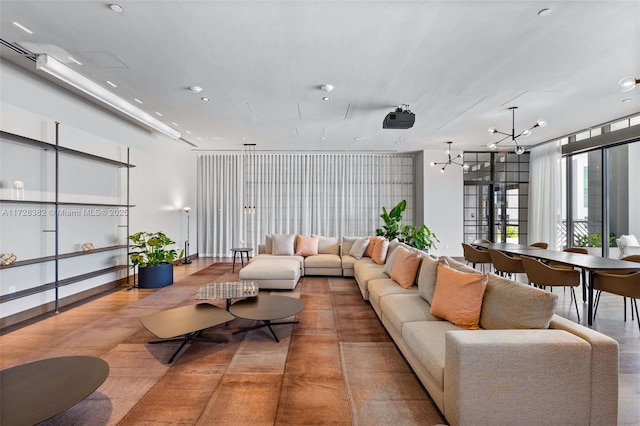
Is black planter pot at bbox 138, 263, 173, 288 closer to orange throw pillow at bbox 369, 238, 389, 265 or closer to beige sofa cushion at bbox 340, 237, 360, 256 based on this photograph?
beige sofa cushion at bbox 340, 237, 360, 256

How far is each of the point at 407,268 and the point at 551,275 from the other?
1.93 m

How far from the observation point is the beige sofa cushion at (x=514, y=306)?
1.78 m

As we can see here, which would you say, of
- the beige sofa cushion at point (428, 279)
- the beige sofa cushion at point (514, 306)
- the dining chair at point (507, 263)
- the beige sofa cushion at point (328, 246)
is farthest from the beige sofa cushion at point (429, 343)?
the beige sofa cushion at point (328, 246)

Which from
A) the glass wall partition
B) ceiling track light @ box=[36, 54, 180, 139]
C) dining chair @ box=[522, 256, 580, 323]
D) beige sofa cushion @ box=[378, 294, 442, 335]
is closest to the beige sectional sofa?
beige sofa cushion @ box=[378, 294, 442, 335]

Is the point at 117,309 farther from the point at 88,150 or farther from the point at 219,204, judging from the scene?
the point at 219,204

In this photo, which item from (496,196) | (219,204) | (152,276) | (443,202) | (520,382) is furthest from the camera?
(219,204)

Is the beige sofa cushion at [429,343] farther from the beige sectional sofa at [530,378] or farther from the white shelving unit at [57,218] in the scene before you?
the white shelving unit at [57,218]

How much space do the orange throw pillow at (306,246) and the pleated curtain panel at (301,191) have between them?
1.92 meters

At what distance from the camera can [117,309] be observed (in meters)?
3.87

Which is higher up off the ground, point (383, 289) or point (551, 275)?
point (551, 275)

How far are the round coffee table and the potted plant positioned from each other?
8.55ft

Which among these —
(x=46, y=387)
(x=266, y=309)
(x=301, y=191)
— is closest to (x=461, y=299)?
(x=266, y=309)

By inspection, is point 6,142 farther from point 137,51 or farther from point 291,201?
point 291,201

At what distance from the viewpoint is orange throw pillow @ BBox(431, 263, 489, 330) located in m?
2.21
